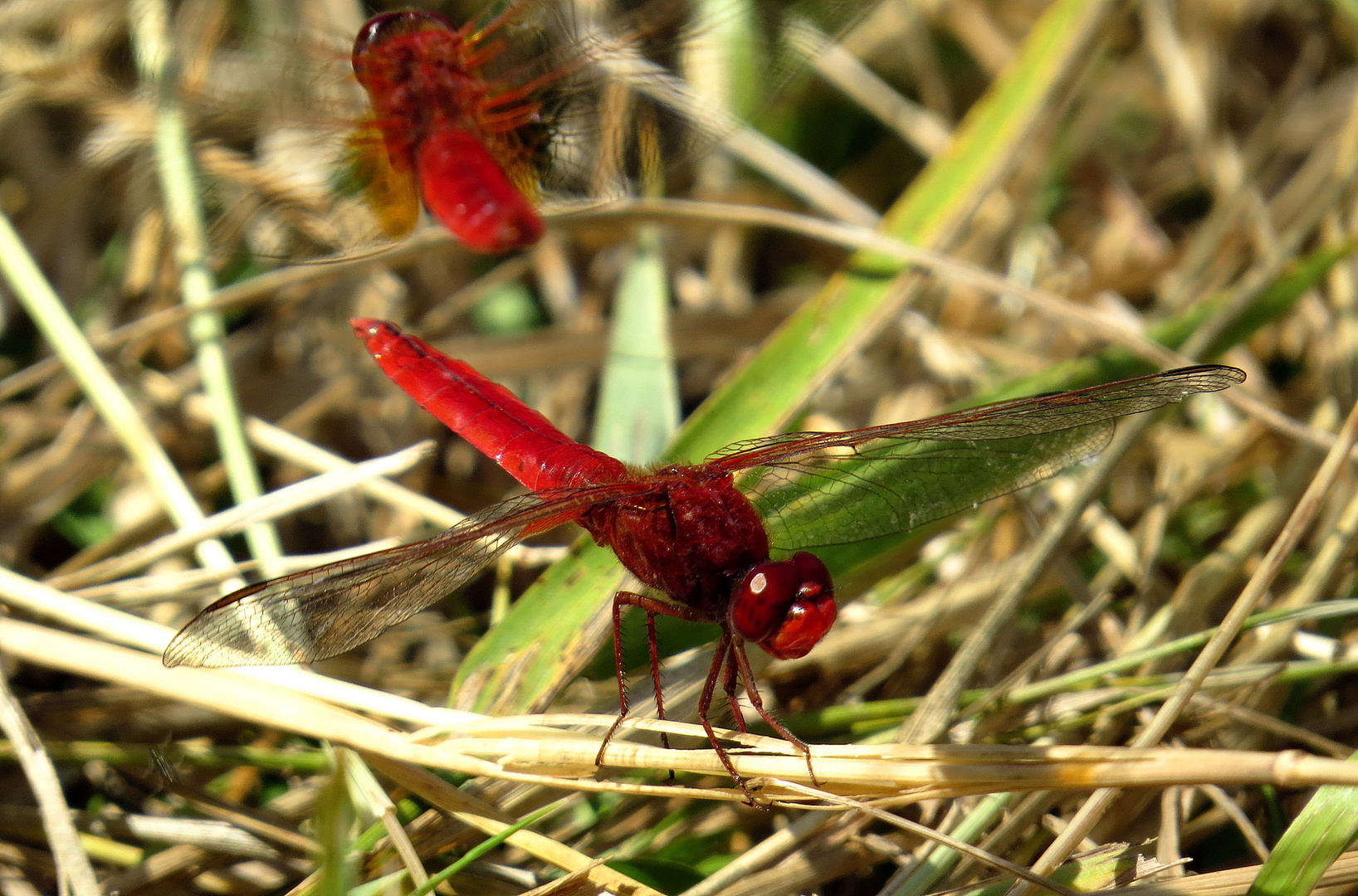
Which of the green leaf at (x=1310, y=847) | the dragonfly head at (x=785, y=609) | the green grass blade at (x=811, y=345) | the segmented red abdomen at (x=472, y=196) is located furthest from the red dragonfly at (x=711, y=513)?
the green leaf at (x=1310, y=847)

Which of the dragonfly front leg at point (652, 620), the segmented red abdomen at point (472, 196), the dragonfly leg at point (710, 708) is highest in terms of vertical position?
the segmented red abdomen at point (472, 196)

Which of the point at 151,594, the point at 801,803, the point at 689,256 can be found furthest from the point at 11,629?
the point at 689,256

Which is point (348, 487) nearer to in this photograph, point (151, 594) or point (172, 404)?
point (151, 594)

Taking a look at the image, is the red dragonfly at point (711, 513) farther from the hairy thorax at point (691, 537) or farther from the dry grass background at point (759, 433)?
the dry grass background at point (759, 433)

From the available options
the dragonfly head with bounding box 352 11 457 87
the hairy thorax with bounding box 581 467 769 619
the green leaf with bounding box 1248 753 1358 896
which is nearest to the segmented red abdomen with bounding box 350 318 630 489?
the hairy thorax with bounding box 581 467 769 619

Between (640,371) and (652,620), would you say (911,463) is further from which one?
(640,371)
